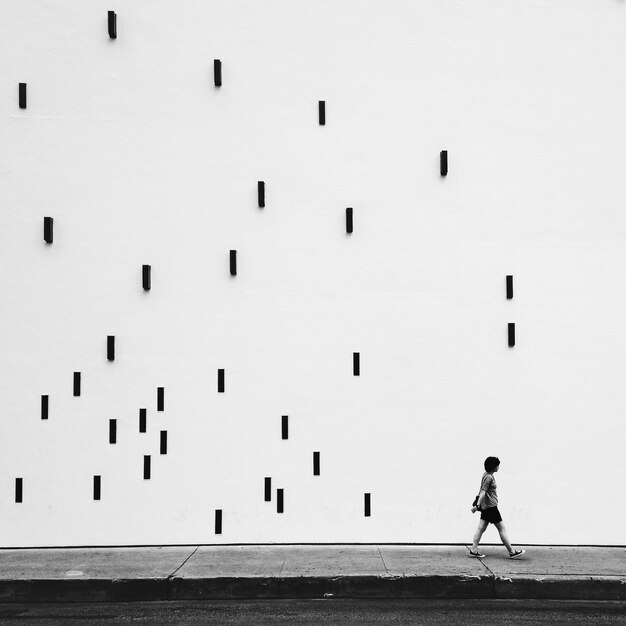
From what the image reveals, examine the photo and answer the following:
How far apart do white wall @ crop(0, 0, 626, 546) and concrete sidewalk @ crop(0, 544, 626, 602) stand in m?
0.65

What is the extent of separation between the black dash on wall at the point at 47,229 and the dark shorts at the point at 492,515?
5.95m

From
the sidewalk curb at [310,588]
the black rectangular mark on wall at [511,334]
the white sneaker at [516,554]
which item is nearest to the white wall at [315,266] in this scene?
the black rectangular mark on wall at [511,334]

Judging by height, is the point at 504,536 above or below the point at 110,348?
below

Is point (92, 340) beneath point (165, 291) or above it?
beneath

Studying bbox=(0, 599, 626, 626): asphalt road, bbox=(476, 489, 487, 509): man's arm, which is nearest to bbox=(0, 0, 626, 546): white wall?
bbox=(476, 489, 487, 509): man's arm

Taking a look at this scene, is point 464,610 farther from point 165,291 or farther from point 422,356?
point 165,291

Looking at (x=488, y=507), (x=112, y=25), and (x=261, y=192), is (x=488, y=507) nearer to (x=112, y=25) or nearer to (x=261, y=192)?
(x=261, y=192)

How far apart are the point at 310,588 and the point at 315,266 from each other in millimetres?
3676

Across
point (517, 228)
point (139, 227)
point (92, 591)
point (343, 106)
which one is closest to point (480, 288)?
point (517, 228)

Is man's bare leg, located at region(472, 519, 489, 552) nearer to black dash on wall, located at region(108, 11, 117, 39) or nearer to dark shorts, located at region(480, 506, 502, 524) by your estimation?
dark shorts, located at region(480, 506, 502, 524)

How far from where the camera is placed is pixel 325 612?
6.23 metres

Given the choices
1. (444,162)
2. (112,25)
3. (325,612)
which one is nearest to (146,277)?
(112,25)

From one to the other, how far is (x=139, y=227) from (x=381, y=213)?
9.65ft

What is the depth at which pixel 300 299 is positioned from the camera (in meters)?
8.49
